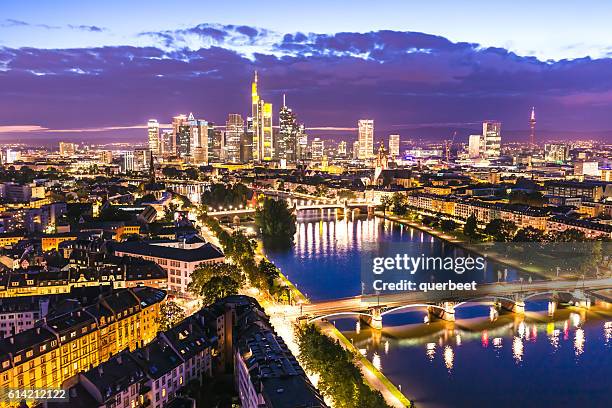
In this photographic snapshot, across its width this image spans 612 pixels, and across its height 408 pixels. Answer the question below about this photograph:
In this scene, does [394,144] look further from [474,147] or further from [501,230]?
[501,230]

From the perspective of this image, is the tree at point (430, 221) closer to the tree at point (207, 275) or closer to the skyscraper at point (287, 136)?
the tree at point (207, 275)

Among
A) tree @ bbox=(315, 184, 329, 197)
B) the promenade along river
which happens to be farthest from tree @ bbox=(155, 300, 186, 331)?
tree @ bbox=(315, 184, 329, 197)

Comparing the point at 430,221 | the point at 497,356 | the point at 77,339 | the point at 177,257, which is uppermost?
the point at 177,257

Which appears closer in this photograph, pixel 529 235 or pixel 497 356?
pixel 497 356

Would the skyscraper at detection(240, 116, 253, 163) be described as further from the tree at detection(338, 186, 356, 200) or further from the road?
the road

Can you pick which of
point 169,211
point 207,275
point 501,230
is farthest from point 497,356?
point 169,211

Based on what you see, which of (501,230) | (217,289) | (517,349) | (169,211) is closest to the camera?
(517,349)
